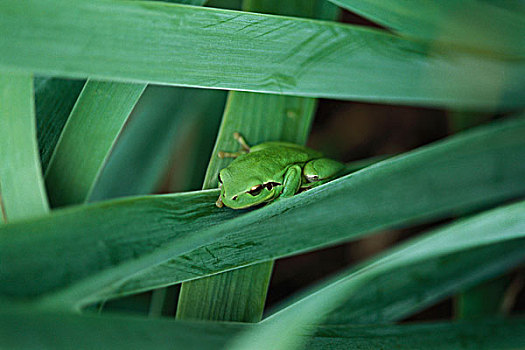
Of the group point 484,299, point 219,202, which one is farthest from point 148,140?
point 484,299

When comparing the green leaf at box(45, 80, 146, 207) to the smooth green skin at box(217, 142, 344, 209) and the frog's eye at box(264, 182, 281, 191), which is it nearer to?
the smooth green skin at box(217, 142, 344, 209)

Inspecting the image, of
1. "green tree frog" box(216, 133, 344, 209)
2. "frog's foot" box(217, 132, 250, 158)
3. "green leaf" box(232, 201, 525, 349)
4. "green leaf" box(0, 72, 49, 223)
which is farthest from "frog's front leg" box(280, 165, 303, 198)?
"green leaf" box(0, 72, 49, 223)

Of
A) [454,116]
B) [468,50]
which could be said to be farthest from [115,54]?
[454,116]

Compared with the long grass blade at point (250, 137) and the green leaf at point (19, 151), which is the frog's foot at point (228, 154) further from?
the green leaf at point (19, 151)

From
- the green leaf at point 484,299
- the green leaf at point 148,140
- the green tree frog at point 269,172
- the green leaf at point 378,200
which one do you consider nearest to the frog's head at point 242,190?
the green tree frog at point 269,172

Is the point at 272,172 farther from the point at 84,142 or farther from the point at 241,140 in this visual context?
the point at 84,142

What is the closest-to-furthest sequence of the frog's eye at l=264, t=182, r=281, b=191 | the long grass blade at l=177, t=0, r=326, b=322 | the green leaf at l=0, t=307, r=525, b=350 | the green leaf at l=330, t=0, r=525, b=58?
the green leaf at l=0, t=307, r=525, b=350 < the long grass blade at l=177, t=0, r=326, b=322 < the green leaf at l=330, t=0, r=525, b=58 < the frog's eye at l=264, t=182, r=281, b=191
